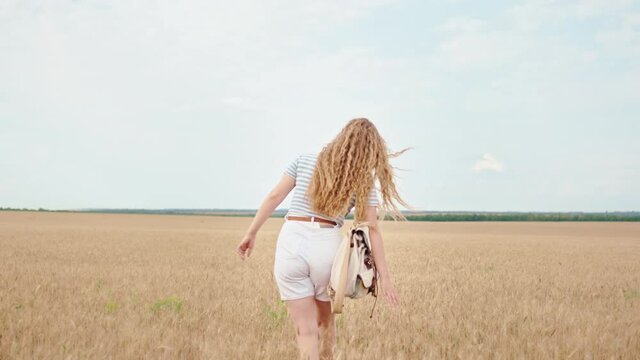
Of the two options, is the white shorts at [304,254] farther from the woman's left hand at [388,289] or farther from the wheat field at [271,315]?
the wheat field at [271,315]

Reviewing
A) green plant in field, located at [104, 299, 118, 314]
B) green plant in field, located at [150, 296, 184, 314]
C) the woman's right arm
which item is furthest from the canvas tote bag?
green plant in field, located at [104, 299, 118, 314]

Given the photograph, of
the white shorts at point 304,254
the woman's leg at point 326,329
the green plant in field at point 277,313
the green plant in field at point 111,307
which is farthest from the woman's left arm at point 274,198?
the green plant in field at point 111,307

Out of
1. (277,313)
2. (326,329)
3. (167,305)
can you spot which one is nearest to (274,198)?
(326,329)

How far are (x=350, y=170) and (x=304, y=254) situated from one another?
68 cm

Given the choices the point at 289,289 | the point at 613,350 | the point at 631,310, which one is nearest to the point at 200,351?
the point at 289,289

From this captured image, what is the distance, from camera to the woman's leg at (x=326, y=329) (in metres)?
5.33

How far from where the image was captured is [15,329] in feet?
22.2

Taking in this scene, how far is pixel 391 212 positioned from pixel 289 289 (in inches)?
38.1

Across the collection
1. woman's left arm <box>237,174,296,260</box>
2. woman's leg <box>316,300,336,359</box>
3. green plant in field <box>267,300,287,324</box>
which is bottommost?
green plant in field <box>267,300,287,324</box>

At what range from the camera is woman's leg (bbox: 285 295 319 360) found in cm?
503

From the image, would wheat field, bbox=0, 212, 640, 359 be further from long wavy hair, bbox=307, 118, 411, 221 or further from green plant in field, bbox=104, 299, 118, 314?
long wavy hair, bbox=307, 118, 411, 221

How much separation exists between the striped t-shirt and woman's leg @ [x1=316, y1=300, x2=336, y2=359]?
0.75 metres

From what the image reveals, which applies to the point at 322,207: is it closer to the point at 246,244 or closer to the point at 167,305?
the point at 246,244

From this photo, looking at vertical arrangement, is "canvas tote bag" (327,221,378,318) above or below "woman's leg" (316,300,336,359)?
above
